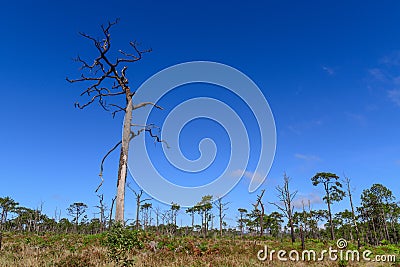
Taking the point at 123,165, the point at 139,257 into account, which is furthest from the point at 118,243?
the point at 139,257

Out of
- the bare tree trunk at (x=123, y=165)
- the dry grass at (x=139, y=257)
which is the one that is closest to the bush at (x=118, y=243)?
the dry grass at (x=139, y=257)

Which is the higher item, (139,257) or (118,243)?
(118,243)

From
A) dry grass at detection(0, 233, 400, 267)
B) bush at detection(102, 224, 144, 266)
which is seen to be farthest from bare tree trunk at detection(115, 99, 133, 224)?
dry grass at detection(0, 233, 400, 267)

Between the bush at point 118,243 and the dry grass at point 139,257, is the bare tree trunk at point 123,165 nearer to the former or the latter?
the bush at point 118,243

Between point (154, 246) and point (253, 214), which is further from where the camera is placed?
point (253, 214)

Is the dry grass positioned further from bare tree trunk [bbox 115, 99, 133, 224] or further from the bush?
bare tree trunk [bbox 115, 99, 133, 224]

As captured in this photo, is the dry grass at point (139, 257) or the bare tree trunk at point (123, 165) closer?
the dry grass at point (139, 257)

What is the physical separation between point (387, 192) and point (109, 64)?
5233 centimetres

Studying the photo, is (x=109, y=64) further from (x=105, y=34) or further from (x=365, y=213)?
(x=365, y=213)

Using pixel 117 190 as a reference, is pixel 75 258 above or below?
below

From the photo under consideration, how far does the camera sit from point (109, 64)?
362 inches

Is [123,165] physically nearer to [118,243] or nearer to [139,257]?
[118,243]

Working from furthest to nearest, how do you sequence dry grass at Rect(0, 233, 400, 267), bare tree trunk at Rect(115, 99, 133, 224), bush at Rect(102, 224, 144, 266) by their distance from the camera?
bare tree trunk at Rect(115, 99, 133, 224) < dry grass at Rect(0, 233, 400, 267) < bush at Rect(102, 224, 144, 266)

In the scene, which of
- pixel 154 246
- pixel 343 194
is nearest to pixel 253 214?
pixel 343 194
